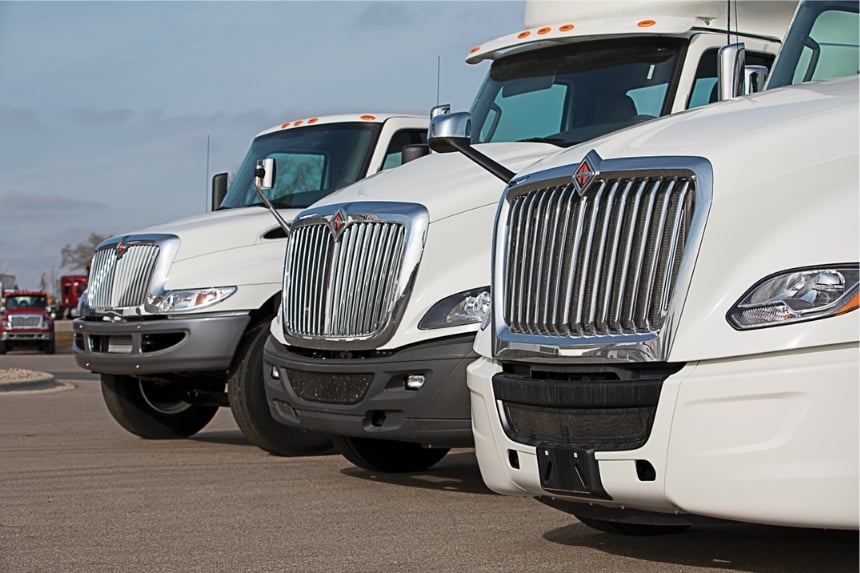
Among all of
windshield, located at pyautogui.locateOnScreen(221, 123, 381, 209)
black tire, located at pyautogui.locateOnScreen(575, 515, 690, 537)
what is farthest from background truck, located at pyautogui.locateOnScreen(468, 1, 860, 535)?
windshield, located at pyautogui.locateOnScreen(221, 123, 381, 209)

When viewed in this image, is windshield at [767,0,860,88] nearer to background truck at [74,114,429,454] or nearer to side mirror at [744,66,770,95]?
side mirror at [744,66,770,95]

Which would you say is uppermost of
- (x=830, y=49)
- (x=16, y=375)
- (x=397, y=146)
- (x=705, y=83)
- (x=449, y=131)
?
(x=830, y=49)

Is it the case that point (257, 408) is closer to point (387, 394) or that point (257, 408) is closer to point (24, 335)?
point (387, 394)

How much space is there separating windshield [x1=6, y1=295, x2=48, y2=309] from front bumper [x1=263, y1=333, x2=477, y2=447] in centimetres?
3679

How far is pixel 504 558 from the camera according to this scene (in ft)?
19.5

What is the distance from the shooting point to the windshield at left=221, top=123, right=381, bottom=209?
1117 centimetres

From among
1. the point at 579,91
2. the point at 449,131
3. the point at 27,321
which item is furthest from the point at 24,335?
the point at 449,131

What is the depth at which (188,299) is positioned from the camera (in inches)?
396

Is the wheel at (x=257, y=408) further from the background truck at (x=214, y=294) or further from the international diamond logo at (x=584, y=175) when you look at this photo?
the international diamond logo at (x=584, y=175)

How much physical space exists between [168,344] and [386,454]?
2.23 m

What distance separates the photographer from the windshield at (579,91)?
8.63 m

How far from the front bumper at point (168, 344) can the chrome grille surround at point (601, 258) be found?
4.58 metres

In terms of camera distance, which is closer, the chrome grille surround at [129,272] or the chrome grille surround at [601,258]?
the chrome grille surround at [601,258]

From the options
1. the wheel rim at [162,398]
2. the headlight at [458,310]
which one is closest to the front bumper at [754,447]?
the headlight at [458,310]
